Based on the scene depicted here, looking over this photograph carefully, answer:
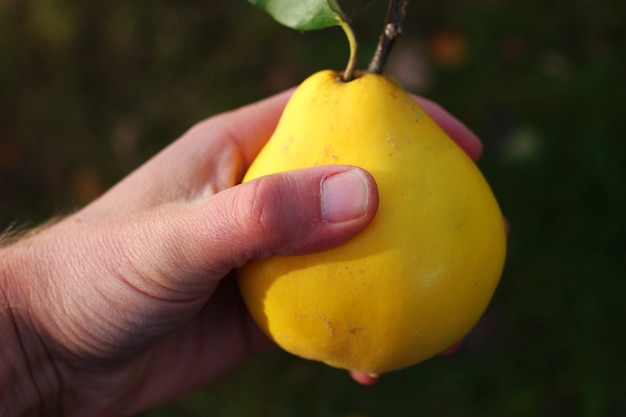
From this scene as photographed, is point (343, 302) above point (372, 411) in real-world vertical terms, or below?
above

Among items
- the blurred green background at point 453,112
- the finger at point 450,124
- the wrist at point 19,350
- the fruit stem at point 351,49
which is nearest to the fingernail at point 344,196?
the fruit stem at point 351,49

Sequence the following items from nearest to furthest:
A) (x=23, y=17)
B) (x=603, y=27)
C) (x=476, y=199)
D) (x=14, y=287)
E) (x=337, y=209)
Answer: (x=337, y=209) → (x=476, y=199) → (x=14, y=287) → (x=603, y=27) → (x=23, y=17)

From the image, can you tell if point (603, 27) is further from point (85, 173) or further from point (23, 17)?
point (23, 17)

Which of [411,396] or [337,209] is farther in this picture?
[411,396]

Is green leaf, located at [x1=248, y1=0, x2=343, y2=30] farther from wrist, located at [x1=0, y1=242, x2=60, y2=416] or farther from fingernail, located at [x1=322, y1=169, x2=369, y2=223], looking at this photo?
wrist, located at [x1=0, y1=242, x2=60, y2=416]

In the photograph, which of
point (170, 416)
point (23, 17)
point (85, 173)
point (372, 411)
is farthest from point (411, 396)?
point (23, 17)

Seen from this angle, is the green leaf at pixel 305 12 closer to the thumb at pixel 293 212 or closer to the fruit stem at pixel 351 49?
the fruit stem at pixel 351 49


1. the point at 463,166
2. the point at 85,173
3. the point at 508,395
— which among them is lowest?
the point at 508,395

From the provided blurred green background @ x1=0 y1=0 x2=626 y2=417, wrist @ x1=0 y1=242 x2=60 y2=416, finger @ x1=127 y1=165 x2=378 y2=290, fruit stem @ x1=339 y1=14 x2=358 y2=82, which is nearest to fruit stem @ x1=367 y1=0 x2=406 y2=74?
fruit stem @ x1=339 y1=14 x2=358 y2=82
